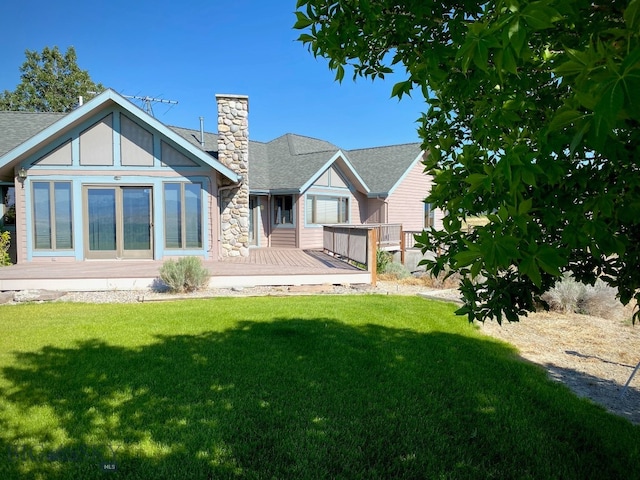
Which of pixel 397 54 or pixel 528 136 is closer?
pixel 528 136

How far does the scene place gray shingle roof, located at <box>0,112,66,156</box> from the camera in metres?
15.3

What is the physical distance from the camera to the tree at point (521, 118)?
113 centimetres

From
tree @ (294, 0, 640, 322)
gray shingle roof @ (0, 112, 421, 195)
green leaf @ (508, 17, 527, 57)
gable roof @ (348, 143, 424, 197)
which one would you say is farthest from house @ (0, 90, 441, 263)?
green leaf @ (508, 17, 527, 57)

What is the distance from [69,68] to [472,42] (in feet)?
158

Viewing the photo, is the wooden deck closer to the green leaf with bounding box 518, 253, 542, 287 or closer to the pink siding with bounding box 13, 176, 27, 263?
the pink siding with bounding box 13, 176, 27, 263

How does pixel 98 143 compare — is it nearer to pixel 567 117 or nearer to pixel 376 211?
pixel 376 211

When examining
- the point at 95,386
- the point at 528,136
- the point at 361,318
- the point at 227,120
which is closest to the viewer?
the point at 528,136

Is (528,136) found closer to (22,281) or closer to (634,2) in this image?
(634,2)

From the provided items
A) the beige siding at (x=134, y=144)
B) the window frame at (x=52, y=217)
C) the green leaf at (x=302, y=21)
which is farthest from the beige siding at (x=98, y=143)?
the green leaf at (x=302, y=21)

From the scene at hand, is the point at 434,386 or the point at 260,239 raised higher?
the point at 260,239

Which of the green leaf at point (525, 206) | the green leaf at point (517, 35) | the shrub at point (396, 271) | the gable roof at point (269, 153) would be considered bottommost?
the shrub at point (396, 271)

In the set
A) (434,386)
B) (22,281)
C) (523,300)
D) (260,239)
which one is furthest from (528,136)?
(260,239)

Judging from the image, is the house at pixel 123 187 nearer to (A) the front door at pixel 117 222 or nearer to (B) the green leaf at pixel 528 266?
(A) the front door at pixel 117 222

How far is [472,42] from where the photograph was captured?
1.22 m
